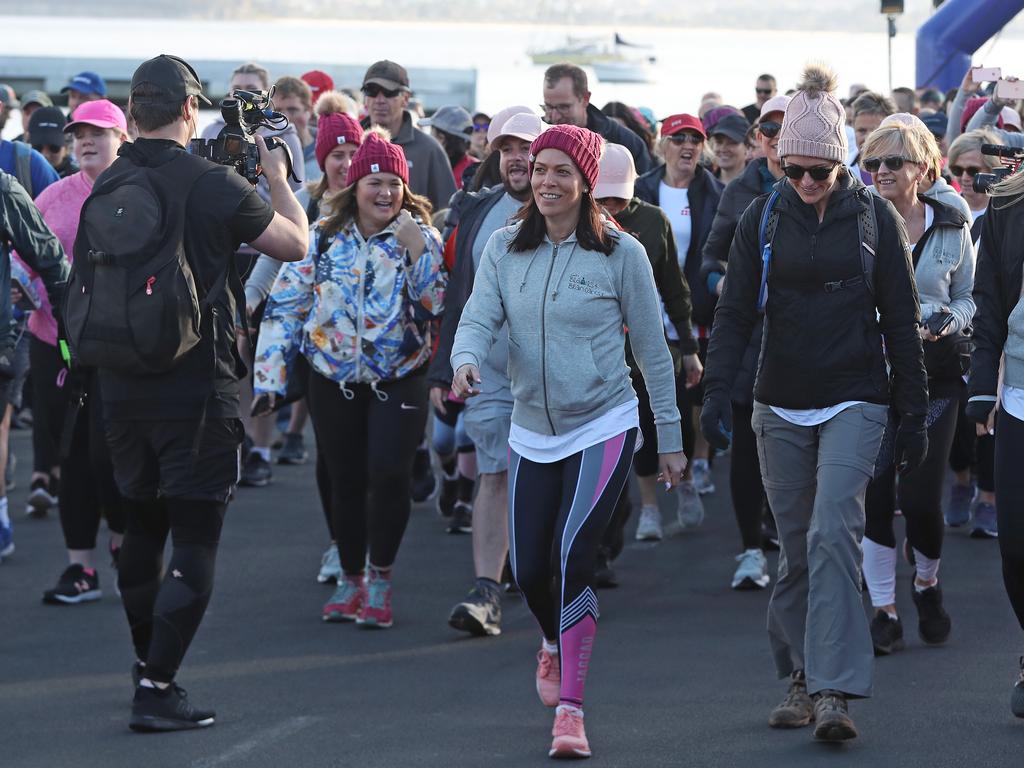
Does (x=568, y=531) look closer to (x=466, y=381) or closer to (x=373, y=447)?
(x=466, y=381)

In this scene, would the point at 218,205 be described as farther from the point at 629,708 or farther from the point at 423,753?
the point at 629,708

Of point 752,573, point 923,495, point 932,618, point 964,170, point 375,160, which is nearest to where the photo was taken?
point 923,495

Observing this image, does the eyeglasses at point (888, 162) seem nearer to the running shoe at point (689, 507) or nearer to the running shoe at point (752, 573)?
the running shoe at point (752, 573)

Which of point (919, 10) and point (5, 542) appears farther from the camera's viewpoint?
point (919, 10)

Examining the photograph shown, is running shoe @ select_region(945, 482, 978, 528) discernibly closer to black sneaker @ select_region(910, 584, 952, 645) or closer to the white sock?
black sneaker @ select_region(910, 584, 952, 645)

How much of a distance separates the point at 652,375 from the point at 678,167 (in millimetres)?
3803

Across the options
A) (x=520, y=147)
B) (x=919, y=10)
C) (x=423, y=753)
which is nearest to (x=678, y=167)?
(x=520, y=147)

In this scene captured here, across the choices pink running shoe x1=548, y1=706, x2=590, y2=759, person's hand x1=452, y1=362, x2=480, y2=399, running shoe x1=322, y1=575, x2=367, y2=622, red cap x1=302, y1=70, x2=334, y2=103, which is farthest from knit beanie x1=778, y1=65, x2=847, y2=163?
red cap x1=302, y1=70, x2=334, y2=103

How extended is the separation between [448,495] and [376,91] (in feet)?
8.36

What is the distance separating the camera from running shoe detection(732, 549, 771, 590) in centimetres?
803

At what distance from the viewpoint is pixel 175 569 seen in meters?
5.77

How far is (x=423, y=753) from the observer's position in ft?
18.3

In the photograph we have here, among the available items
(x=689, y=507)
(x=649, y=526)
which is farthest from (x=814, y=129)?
(x=689, y=507)

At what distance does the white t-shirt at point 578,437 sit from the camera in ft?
18.5
